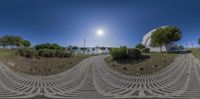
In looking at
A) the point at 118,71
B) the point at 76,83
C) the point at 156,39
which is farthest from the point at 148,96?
the point at 156,39

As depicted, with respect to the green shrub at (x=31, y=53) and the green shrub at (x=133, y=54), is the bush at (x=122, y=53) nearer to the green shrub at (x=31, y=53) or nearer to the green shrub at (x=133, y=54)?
the green shrub at (x=133, y=54)

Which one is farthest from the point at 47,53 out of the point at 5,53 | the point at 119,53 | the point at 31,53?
the point at 119,53

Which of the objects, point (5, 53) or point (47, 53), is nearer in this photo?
point (5, 53)

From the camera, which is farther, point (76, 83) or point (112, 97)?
point (76, 83)

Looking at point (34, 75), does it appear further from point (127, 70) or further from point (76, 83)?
point (127, 70)

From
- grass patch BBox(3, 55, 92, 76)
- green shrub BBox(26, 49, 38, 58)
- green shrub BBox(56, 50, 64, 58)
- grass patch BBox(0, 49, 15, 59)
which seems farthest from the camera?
green shrub BBox(56, 50, 64, 58)

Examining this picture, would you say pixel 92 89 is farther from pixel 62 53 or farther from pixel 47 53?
pixel 62 53

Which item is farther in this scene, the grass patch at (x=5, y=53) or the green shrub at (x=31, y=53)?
the green shrub at (x=31, y=53)

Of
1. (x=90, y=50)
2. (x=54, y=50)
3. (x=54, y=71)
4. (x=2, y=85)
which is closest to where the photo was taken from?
(x=2, y=85)

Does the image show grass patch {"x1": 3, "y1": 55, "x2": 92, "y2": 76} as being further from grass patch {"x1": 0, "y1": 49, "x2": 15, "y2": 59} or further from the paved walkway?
the paved walkway

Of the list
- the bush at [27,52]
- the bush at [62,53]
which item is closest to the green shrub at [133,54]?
the bush at [62,53]

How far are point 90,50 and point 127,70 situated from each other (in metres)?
12.7

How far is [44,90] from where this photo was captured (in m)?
9.09

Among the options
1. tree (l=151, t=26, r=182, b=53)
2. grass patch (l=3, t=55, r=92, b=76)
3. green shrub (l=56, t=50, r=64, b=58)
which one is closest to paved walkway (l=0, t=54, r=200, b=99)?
grass patch (l=3, t=55, r=92, b=76)
